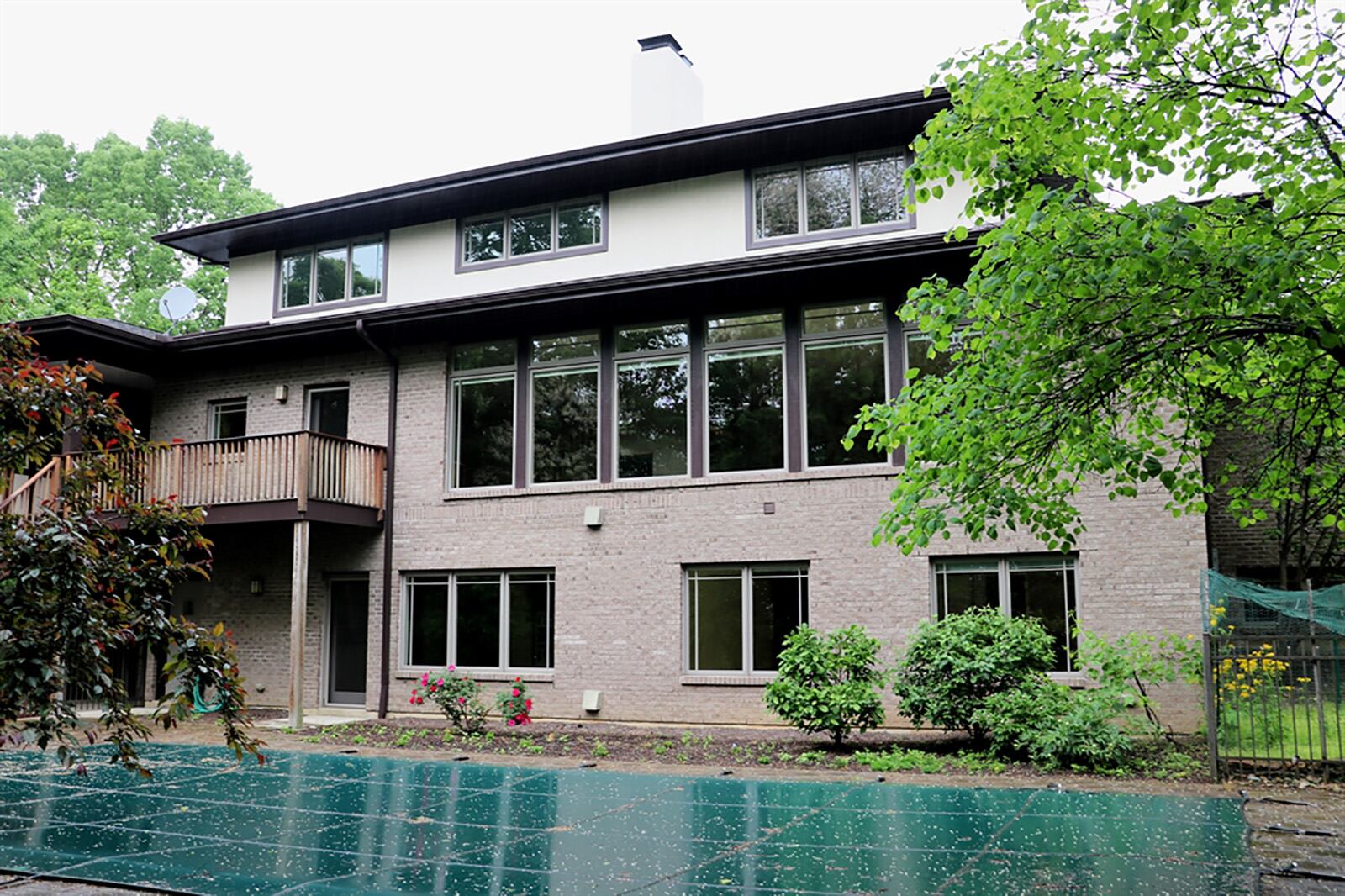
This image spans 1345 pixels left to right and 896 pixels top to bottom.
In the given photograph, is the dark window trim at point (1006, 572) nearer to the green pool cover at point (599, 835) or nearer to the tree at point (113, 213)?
the green pool cover at point (599, 835)

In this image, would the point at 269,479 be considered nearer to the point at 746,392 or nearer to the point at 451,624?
the point at 451,624

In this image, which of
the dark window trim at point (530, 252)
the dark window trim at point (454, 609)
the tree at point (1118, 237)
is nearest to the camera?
the tree at point (1118, 237)

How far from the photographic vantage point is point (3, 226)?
3612 centimetres

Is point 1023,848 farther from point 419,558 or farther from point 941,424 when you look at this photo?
point 419,558

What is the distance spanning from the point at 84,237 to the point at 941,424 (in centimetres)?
3823

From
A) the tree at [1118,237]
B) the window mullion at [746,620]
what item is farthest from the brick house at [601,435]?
the tree at [1118,237]

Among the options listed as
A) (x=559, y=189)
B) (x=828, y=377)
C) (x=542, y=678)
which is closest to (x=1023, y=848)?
(x=828, y=377)

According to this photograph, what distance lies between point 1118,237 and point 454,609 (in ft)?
42.9

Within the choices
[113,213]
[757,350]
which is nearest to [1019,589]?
[757,350]

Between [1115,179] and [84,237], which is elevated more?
[84,237]

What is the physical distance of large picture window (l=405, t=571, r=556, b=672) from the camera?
55.1 ft

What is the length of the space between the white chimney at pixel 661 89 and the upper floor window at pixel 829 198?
3.39 metres

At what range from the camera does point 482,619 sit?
17219 millimetres

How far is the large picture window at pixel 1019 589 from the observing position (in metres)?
14.0
